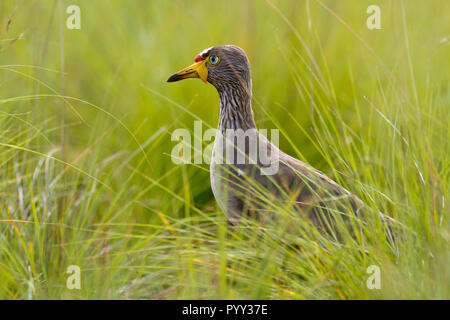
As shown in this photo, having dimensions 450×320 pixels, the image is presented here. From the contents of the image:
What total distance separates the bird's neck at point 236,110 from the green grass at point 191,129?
11 cm

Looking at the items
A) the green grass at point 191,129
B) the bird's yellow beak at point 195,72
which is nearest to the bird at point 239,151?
the bird's yellow beak at point 195,72

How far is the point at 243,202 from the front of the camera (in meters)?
2.94

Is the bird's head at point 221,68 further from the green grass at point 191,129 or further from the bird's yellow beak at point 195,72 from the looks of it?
the green grass at point 191,129

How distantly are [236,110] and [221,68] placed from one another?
0.27 metres

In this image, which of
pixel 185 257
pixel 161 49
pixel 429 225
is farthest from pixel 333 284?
pixel 161 49

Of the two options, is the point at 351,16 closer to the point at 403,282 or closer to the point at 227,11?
the point at 227,11

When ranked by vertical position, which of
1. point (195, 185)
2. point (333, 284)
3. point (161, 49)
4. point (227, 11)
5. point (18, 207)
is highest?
point (227, 11)

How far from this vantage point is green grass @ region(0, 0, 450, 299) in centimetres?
229

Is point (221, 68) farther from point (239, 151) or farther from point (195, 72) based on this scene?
point (239, 151)

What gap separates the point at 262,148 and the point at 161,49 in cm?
157

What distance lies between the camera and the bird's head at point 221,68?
3264 mm

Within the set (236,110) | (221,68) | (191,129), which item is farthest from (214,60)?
(191,129)

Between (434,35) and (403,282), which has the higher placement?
(434,35)

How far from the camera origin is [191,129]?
3777 millimetres
